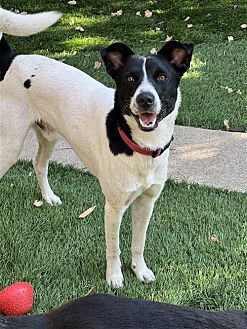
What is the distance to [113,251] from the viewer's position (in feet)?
11.9

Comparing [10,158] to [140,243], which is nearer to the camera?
[140,243]

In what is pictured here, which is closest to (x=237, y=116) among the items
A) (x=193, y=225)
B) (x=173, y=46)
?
(x=193, y=225)

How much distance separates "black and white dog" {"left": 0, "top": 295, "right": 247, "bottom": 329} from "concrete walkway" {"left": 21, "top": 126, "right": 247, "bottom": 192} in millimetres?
3047

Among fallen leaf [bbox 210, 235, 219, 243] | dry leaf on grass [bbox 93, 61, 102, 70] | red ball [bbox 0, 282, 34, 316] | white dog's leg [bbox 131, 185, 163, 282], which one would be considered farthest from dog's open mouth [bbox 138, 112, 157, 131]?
dry leaf on grass [bbox 93, 61, 102, 70]

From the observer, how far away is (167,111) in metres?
3.13

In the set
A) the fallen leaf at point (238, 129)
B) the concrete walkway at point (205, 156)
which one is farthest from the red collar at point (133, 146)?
the fallen leaf at point (238, 129)

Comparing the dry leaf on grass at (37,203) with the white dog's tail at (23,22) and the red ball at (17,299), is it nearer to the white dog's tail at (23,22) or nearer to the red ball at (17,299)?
the red ball at (17,299)

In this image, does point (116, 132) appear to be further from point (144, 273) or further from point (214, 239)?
point (214, 239)

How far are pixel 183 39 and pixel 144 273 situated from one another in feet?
16.3

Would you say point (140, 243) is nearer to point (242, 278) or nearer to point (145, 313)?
point (242, 278)

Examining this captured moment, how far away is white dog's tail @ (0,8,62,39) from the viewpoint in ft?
12.5

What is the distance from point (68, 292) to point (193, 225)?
3.33ft

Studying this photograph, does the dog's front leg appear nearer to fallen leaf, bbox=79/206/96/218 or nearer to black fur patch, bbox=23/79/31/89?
fallen leaf, bbox=79/206/96/218

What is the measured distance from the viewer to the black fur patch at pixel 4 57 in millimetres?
3829
